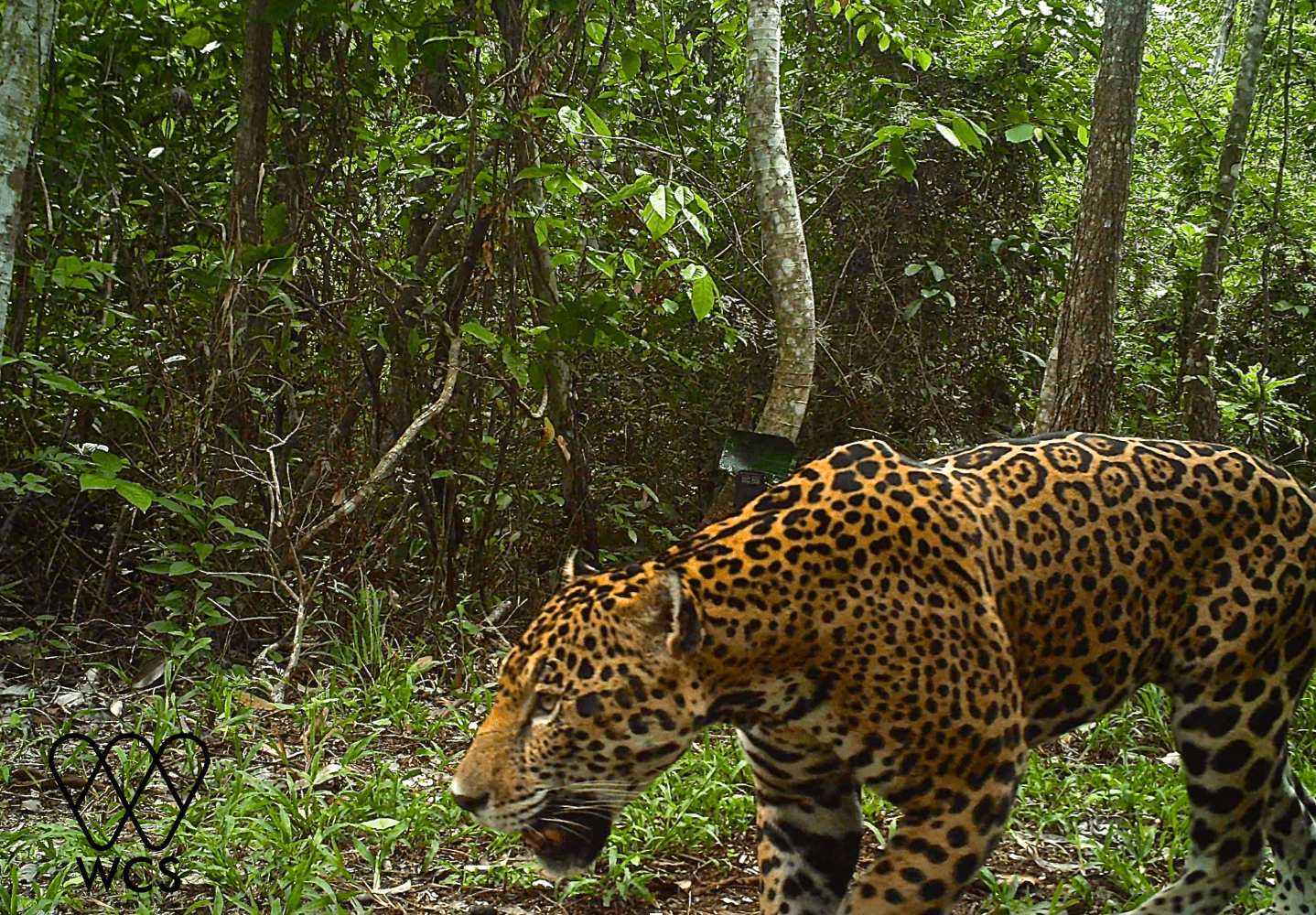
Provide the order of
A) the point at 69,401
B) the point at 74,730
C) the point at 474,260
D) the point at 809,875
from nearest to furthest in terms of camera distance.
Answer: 1. the point at 809,875
2. the point at 74,730
3. the point at 69,401
4. the point at 474,260

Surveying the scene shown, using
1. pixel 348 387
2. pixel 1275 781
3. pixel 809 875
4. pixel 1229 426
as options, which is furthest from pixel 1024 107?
pixel 809 875

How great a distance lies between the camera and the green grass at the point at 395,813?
154 inches

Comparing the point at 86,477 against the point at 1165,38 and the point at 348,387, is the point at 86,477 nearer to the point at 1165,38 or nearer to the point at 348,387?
the point at 348,387

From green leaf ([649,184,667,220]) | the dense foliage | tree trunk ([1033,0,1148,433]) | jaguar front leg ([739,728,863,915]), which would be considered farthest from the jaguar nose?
tree trunk ([1033,0,1148,433])

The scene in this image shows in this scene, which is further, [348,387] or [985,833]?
[348,387]

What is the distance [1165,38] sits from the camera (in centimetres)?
1198

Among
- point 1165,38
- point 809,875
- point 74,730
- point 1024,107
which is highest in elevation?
point 1165,38

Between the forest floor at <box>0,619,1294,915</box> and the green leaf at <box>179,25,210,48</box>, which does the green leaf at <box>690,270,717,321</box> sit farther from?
the green leaf at <box>179,25,210,48</box>

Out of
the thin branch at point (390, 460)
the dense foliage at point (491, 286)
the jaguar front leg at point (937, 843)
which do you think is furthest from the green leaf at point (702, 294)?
the jaguar front leg at point (937, 843)

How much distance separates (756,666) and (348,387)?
4.44 metres

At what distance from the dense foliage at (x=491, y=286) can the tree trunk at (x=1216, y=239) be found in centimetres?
19

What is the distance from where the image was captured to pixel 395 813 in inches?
175

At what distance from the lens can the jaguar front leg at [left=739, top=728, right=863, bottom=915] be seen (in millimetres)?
3248

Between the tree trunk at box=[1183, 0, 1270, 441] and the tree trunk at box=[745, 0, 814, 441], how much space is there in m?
2.68
